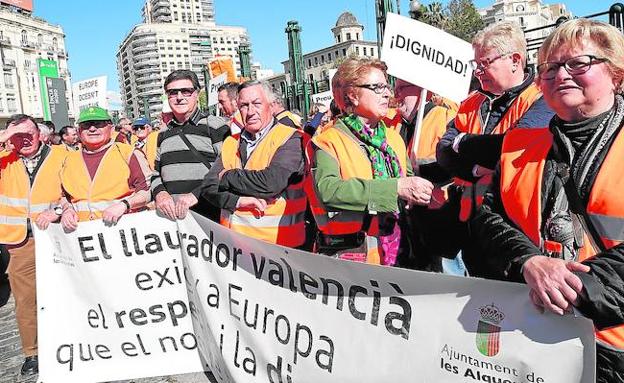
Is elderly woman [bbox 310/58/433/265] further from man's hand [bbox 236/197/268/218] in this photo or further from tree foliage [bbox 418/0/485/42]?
tree foliage [bbox 418/0/485/42]

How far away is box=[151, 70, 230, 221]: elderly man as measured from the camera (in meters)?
3.83

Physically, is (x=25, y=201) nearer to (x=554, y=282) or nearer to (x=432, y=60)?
(x=432, y=60)

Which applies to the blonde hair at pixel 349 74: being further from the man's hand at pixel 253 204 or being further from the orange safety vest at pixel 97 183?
the orange safety vest at pixel 97 183

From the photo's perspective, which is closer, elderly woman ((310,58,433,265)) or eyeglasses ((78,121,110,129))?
elderly woman ((310,58,433,265))

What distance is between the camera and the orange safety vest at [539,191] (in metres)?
1.55

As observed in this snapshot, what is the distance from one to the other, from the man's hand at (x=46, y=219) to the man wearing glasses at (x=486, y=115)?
2.63 metres

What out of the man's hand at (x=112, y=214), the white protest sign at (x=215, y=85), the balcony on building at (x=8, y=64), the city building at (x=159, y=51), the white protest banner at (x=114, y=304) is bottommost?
the white protest banner at (x=114, y=304)

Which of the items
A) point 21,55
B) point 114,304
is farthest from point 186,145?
point 21,55

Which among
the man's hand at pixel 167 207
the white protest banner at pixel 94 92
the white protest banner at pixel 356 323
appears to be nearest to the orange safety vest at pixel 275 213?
the white protest banner at pixel 356 323

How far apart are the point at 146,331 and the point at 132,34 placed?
173 metres

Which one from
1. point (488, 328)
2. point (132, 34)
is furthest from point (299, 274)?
point (132, 34)

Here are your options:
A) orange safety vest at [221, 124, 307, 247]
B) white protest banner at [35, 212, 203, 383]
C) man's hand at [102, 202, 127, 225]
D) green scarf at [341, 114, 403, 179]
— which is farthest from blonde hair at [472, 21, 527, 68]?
man's hand at [102, 202, 127, 225]

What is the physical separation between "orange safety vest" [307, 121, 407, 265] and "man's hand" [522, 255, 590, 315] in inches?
44.0

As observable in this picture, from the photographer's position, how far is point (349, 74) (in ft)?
9.05
